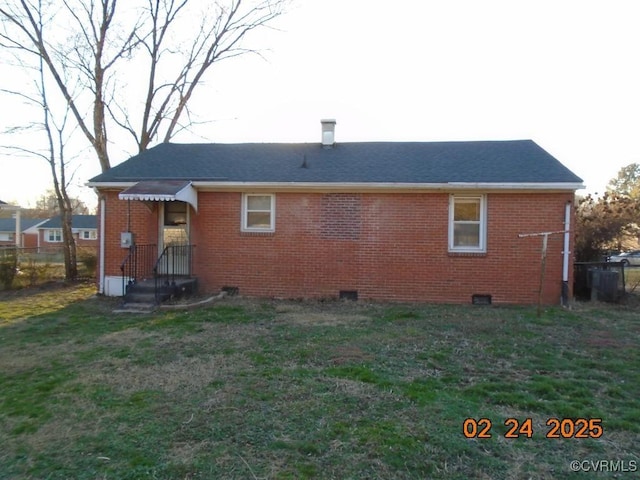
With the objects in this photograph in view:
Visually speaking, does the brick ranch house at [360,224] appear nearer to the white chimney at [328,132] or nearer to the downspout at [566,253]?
the downspout at [566,253]

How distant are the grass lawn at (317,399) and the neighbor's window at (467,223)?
8.67 feet

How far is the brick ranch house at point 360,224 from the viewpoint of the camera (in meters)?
9.48

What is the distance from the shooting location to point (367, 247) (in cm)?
995

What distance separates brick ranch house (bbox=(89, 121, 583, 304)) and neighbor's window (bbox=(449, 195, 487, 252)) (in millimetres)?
23

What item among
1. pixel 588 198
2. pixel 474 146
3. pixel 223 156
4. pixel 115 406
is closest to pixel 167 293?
pixel 223 156

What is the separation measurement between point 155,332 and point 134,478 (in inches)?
169

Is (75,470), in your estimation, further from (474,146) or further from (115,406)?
(474,146)

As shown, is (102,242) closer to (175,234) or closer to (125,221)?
(125,221)

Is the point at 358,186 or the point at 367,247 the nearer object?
the point at 358,186

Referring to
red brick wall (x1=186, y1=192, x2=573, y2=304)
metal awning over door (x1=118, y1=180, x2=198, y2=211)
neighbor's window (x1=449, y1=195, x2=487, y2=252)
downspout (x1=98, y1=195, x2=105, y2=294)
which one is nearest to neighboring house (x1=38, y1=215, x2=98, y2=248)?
downspout (x1=98, y1=195, x2=105, y2=294)

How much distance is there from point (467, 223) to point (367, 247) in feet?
7.62

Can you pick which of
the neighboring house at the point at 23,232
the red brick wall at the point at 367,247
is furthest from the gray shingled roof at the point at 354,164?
the neighboring house at the point at 23,232

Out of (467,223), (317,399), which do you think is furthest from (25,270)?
(467,223)

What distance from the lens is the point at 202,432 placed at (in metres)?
3.42
